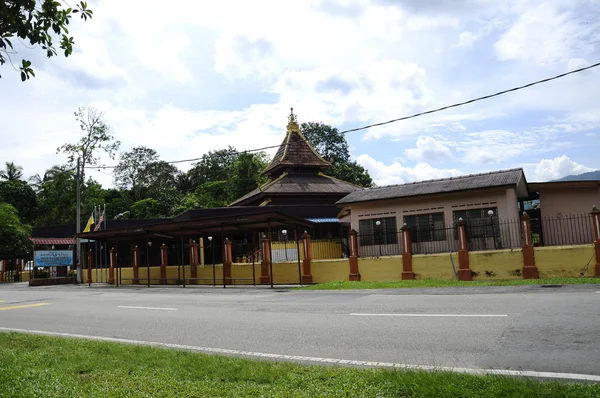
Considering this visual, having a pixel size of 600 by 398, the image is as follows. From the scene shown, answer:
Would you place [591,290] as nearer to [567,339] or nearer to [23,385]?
[567,339]

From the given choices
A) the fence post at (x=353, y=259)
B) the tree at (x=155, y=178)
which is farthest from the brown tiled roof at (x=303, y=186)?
the tree at (x=155, y=178)

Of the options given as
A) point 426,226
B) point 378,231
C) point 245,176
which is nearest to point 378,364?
point 426,226

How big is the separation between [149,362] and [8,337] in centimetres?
466

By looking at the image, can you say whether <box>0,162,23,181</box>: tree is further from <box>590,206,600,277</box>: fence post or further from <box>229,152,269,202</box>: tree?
<box>590,206,600,277</box>: fence post

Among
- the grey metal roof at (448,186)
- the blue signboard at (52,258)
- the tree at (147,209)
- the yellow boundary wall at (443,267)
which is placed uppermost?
the tree at (147,209)

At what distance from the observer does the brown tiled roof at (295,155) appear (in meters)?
40.9

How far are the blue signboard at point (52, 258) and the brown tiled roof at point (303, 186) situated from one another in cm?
1327

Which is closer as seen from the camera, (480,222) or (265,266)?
(480,222)

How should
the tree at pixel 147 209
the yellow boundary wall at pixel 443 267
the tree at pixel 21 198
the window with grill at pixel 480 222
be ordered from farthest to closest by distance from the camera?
the tree at pixel 21 198 < the tree at pixel 147 209 < the window with grill at pixel 480 222 < the yellow boundary wall at pixel 443 267

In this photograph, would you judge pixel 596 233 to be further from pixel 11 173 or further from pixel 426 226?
pixel 11 173

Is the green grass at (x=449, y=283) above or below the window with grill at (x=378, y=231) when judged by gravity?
below

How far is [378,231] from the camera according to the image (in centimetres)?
2555

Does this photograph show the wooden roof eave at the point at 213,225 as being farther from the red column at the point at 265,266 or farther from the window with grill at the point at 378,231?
the window with grill at the point at 378,231

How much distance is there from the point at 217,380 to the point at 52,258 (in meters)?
33.6
